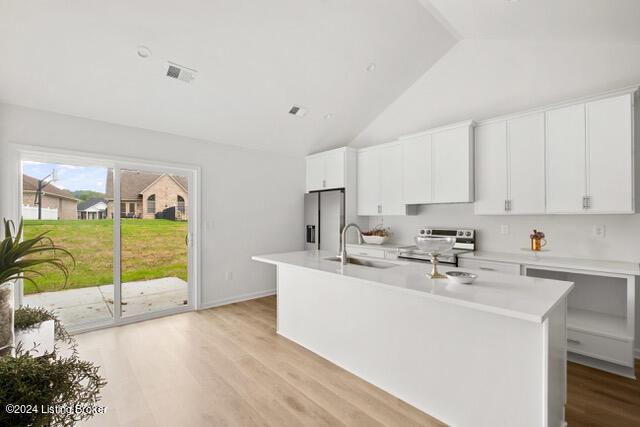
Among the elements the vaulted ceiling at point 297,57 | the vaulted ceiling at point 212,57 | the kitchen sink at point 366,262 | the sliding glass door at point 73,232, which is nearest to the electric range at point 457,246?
the kitchen sink at point 366,262

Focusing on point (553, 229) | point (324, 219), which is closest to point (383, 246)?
point (324, 219)

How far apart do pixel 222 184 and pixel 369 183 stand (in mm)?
A: 2206

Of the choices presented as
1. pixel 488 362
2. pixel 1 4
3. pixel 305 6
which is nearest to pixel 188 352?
pixel 488 362

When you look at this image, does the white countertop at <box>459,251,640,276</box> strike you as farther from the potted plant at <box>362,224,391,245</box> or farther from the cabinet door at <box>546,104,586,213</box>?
the potted plant at <box>362,224,391,245</box>

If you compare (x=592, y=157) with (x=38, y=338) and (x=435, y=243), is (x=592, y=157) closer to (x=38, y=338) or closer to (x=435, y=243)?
(x=435, y=243)

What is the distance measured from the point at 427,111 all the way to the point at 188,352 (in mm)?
4119

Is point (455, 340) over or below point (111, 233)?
below

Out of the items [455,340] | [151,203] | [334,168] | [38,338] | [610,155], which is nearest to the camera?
[38,338]

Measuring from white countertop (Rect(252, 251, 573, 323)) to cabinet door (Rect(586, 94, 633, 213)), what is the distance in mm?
1391

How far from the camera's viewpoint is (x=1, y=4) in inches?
86.9

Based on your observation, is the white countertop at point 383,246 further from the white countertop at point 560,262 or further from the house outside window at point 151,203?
the house outside window at point 151,203

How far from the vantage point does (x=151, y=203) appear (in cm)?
406

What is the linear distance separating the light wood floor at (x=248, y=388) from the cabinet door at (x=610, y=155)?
1473 millimetres

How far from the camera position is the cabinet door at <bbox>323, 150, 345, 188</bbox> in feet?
15.8
